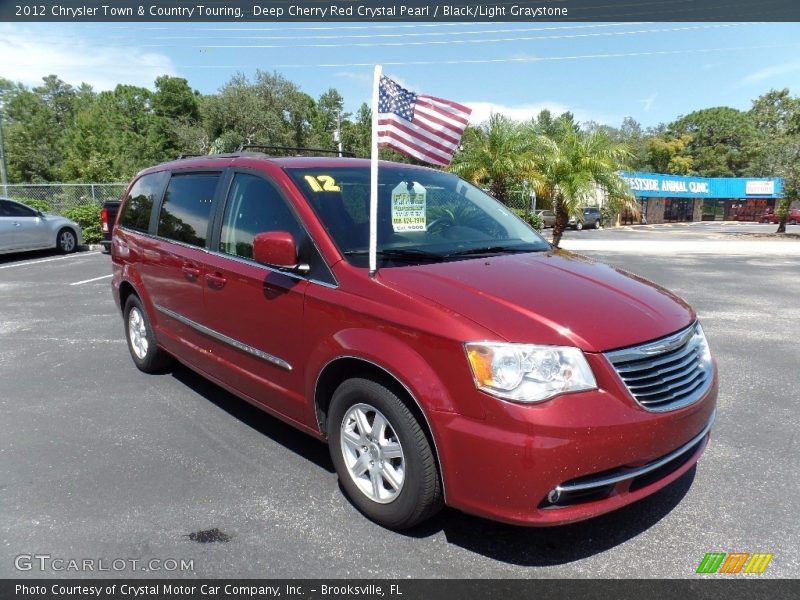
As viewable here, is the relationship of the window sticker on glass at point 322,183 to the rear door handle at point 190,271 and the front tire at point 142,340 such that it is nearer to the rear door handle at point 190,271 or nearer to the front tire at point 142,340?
the rear door handle at point 190,271

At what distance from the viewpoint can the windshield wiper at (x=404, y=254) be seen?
10.0ft

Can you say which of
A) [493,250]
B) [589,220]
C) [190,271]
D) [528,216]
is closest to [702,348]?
[493,250]

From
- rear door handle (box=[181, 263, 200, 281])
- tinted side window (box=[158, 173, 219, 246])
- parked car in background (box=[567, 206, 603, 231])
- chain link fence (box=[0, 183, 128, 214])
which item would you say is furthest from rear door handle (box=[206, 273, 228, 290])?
parked car in background (box=[567, 206, 603, 231])

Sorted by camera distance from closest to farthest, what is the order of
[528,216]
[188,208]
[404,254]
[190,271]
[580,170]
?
[404,254] < [190,271] < [188,208] < [580,170] < [528,216]

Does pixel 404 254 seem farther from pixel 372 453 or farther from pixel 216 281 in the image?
pixel 216 281

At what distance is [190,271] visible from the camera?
402 cm

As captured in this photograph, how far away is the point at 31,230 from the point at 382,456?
46.3ft

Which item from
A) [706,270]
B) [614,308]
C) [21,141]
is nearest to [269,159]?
[614,308]

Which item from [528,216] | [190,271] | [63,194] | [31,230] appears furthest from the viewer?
[528,216]

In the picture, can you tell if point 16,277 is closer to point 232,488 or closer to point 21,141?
point 232,488

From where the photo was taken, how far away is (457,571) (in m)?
2.54

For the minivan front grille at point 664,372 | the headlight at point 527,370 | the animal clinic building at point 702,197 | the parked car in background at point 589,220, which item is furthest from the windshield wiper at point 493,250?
the animal clinic building at point 702,197

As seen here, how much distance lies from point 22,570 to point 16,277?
10.3 metres

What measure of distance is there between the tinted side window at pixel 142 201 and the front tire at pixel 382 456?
118 inches
